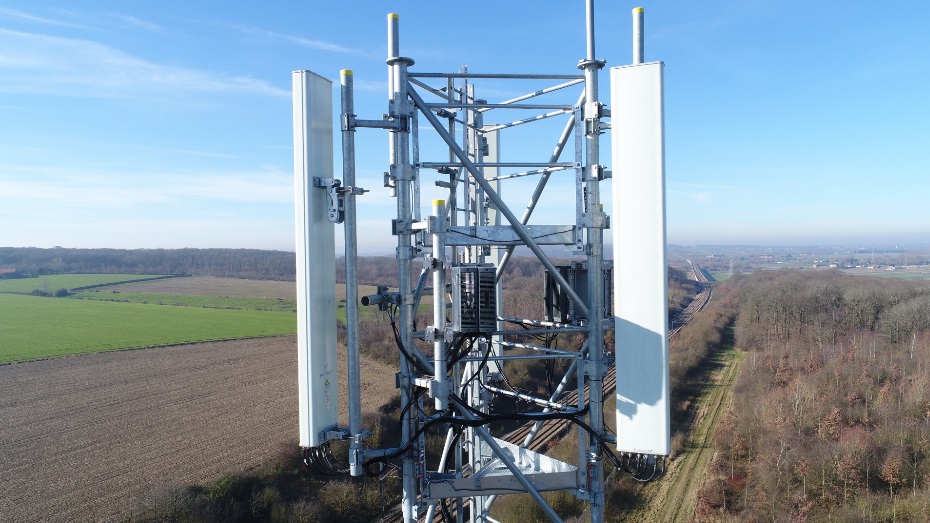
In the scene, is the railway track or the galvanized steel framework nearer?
the galvanized steel framework

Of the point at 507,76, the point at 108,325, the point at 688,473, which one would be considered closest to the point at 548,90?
the point at 507,76

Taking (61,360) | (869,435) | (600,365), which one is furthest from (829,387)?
(61,360)

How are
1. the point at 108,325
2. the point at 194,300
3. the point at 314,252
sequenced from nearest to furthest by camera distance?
the point at 314,252 → the point at 108,325 → the point at 194,300

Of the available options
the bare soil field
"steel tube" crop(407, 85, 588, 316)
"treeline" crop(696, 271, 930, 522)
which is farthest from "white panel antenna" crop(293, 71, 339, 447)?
"treeline" crop(696, 271, 930, 522)

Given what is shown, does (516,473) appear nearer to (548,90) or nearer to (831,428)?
(548,90)

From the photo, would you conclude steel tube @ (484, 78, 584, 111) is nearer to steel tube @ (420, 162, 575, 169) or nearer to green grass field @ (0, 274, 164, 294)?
steel tube @ (420, 162, 575, 169)

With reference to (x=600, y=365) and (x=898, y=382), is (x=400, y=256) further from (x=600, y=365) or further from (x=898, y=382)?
(x=898, y=382)
